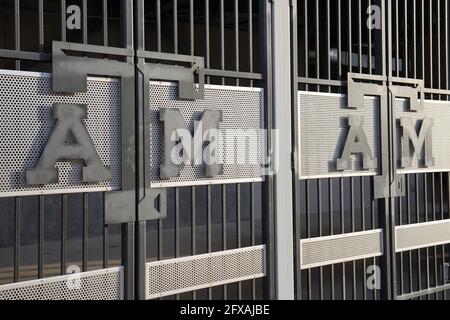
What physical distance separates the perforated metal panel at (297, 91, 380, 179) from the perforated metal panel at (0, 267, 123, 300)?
2.07 m

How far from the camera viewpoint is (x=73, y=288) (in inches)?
148

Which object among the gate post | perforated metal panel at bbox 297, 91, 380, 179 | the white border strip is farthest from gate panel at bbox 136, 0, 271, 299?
perforated metal panel at bbox 297, 91, 380, 179

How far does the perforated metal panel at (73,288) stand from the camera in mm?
3516

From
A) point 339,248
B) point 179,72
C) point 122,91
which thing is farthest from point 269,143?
point 122,91

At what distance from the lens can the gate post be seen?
15.9 feet

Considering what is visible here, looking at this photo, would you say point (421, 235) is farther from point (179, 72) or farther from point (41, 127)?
point (41, 127)

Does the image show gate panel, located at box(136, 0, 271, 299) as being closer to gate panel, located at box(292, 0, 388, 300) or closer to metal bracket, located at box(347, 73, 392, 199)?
gate panel, located at box(292, 0, 388, 300)

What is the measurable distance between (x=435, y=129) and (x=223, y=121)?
3021 millimetres

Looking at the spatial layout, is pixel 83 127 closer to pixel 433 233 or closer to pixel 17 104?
pixel 17 104

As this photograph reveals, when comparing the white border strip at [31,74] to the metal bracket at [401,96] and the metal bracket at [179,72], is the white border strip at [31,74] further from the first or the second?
the metal bracket at [401,96]

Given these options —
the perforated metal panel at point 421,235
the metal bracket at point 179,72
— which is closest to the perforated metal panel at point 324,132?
the perforated metal panel at point 421,235

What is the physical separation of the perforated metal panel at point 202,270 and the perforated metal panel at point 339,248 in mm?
516
